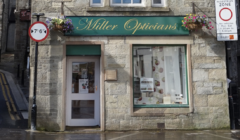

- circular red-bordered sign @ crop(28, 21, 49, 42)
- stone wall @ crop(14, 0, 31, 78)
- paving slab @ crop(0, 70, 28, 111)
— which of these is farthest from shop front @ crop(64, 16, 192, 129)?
stone wall @ crop(14, 0, 31, 78)

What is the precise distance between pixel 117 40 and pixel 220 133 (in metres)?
4.13

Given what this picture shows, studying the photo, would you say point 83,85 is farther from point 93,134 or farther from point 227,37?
point 227,37

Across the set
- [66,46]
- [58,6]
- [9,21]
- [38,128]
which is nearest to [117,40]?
[66,46]

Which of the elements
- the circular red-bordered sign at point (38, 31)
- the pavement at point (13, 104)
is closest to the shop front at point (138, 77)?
the circular red-bordered sign at point (38, 31)

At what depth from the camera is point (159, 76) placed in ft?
25.0

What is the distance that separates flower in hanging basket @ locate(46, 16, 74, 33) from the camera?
687cm

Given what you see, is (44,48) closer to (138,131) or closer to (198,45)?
(138,131)

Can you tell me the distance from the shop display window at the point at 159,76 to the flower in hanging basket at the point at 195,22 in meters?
0.76

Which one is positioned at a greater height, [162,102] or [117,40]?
[117,40]

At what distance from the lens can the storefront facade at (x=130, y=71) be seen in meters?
7.08

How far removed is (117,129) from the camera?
23.0ft

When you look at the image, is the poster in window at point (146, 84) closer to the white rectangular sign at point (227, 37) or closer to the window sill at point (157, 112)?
the window sill at point (157, 112)

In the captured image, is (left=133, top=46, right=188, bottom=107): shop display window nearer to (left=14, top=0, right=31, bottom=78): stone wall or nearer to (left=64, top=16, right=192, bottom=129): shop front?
(left=64, top=16, right=192, bottom=129): shop front

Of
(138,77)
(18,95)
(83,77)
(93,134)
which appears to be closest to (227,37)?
(138,77)
